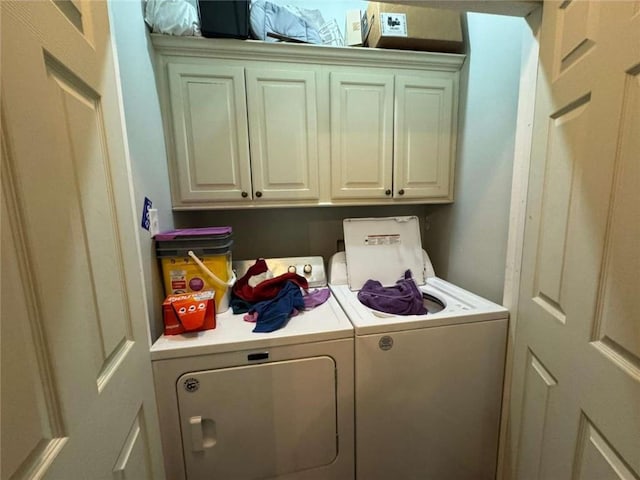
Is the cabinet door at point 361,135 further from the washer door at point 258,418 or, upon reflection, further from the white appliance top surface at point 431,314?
the washer door at point 258,418

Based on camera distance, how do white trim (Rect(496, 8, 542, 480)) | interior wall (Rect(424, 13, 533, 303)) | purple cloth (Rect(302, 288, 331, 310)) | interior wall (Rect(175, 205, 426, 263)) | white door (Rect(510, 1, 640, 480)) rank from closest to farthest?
white door (Rect(510, 1, 640, 480)) < white trim (Rect(496, 8, 542, 480)) < interior wall (Rect(424, 13, 533, 303)) < purple cloth (Rect(302, 288, 331, 310)) < interior wall (Rect(175, 205, 426, 263))

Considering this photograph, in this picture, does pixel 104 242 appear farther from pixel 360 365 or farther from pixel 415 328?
pixel 415 328

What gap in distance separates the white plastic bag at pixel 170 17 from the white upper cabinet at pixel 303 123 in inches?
1.8

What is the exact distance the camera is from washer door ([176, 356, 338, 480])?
42.9 inches

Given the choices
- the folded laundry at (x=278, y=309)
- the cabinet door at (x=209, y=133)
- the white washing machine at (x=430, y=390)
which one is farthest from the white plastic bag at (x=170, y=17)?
the white washing machine at (x=430, y=390)

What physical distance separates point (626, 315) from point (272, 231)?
177cm

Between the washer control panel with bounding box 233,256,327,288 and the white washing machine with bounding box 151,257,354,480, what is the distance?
1.40ft

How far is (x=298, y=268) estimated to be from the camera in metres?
1.68

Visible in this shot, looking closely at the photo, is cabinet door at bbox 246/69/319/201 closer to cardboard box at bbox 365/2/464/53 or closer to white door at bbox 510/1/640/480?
cardboard box at bbox 365/2/464/53

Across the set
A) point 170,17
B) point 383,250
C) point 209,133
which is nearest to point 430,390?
point 383,250

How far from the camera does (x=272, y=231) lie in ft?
6.57

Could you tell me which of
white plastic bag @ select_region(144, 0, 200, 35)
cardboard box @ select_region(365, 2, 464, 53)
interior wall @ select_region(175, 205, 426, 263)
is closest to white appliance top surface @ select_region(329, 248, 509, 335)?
interior wall @ select_region(175, 205, 426, 263)

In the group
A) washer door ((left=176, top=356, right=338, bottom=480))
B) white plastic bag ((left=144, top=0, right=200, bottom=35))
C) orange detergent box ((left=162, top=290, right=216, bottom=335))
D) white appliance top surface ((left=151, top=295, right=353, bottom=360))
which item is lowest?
washer door ((left=176, top=356, right=338, bottom=480))

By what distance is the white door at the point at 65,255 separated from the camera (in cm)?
37
